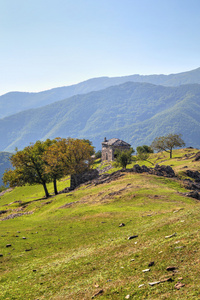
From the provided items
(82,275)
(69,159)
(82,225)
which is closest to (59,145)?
(69,159)

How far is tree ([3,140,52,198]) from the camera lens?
78250 millimetres

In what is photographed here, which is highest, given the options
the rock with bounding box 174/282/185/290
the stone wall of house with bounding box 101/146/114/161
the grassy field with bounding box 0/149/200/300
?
the rock with bounding box 174/282/185/290

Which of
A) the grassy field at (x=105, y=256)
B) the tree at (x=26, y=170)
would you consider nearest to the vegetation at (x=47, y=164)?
the tree at (x=26, y=170)

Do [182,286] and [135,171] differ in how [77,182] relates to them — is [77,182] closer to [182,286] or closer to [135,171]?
[135,171]

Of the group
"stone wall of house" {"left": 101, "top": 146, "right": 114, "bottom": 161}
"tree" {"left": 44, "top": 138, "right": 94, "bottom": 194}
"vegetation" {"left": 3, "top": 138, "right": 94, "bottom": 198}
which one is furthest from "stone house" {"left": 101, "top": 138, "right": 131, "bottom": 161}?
"vegetation" {"left": 3, "top": 138, "right": 94, "bottom": 198}

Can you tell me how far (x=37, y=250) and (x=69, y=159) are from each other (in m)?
56.7

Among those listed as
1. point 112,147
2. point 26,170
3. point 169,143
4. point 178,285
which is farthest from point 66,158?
point 169,143

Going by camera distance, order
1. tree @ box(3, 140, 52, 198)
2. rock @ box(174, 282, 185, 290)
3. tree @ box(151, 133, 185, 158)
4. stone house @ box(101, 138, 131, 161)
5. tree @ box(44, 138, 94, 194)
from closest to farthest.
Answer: rock @ box(174, 282, 185, 290)
tree @ box(3, 140, 52, 198)
tree @ box(44, 138, 94, 194)
tree @ box(151, 133, 185, 158)
stone house @ box(101, 138, 131, 161)

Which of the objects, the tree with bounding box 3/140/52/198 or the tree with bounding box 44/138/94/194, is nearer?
the tree with bounding box 3/140/52/198

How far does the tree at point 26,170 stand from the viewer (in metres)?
78.2

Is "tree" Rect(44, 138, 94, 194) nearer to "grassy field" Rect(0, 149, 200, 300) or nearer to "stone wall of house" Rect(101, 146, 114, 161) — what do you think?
"grassy field" Rect(0, 149, 200, 300)

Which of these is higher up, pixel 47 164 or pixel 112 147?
pixel 47 164

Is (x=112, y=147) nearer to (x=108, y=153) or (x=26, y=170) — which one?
(x=108, y=153)

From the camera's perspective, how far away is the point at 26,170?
79.1m
